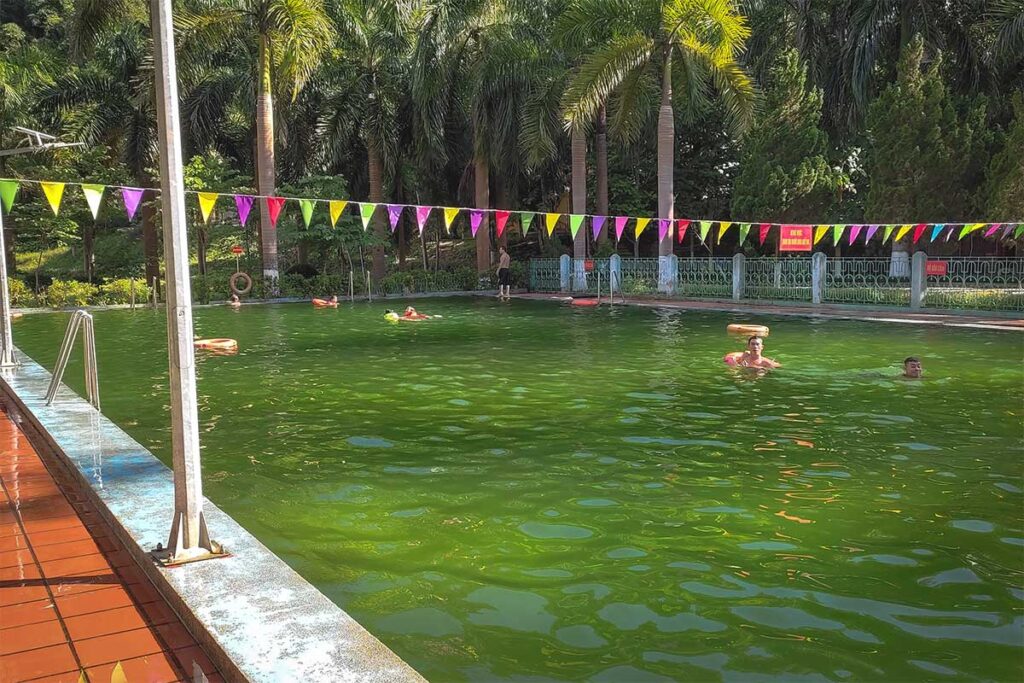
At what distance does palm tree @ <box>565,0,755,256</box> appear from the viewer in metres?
25.7

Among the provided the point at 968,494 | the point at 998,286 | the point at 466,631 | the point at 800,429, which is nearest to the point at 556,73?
the point at 998,286

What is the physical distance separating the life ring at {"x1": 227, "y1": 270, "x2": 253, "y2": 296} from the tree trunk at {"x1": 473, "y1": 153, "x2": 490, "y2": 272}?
9555 millimetres

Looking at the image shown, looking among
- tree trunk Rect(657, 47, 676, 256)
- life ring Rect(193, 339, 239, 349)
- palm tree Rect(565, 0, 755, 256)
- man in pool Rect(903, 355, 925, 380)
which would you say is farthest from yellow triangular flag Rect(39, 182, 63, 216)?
tree trunk Rect(657, 47, 676, 256)

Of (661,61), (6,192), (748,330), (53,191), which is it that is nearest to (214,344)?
(53,191)

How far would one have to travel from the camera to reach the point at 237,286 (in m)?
32.6

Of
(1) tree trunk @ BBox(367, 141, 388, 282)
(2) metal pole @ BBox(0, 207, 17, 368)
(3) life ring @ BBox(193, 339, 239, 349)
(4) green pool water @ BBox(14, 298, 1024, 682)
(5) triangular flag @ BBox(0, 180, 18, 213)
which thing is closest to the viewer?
(4) green pool water @ BBox(14, 298, 1024, 682)

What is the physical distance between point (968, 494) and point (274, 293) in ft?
96.8

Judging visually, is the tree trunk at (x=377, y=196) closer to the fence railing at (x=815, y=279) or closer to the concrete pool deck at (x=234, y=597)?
the fence railing at (x=815, y=279)

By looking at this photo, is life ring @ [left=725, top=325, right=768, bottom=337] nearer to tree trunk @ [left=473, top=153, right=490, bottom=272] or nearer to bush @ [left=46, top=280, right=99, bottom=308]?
tree trunk @ [left=473, top=153, right=490, bottom=272]

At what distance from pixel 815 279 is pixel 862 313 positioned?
3003 millimetres

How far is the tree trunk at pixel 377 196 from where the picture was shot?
3606 cm

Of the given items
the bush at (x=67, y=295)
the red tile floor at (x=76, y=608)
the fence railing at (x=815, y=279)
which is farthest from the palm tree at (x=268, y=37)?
the red tile floor at (x=76, y=608)

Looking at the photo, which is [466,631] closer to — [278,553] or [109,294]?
[278,553]

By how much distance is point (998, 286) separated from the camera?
73.2 ft
